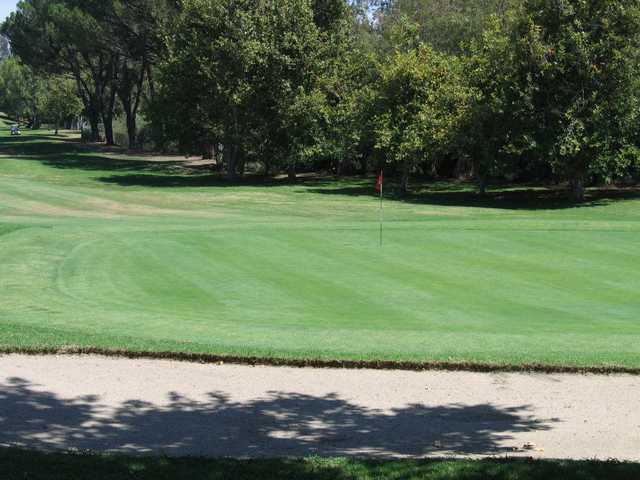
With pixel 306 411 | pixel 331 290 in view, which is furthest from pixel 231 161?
pixel 306 411

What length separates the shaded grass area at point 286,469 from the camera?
19.5 feet

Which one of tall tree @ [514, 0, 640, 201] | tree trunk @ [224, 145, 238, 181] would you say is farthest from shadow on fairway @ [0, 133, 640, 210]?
tall tree @ [514, 0, 640, 201]

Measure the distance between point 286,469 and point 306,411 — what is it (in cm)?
230

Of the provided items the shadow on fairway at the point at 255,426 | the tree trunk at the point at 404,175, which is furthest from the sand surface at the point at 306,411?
the tree trunk at the point at 404,175

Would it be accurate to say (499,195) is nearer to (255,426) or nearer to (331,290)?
(331,290)

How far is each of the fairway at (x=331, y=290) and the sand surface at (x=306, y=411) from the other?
59 cm

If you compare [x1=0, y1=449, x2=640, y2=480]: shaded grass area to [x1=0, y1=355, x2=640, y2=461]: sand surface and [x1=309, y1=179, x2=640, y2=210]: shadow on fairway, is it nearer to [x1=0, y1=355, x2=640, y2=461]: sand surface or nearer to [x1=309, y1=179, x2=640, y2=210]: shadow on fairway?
[x1=0, y1=355, x2=640, y2=461]: sand surface

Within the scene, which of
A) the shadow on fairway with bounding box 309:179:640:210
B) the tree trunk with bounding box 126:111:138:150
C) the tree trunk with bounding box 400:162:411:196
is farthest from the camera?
the tree trunk with bounding box 126:111:138:150

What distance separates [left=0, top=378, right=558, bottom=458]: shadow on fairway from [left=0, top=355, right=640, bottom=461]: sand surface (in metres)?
0.01

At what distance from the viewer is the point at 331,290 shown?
50.7 feet

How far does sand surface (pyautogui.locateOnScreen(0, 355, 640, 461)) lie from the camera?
7.38 metres

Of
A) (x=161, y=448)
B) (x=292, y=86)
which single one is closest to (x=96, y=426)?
(x=161, y=448)

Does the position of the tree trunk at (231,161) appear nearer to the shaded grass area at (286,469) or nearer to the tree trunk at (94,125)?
the tree trunk at (94,125)

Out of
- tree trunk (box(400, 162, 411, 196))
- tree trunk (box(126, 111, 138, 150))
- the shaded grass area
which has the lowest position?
Result: the shaded grass area
